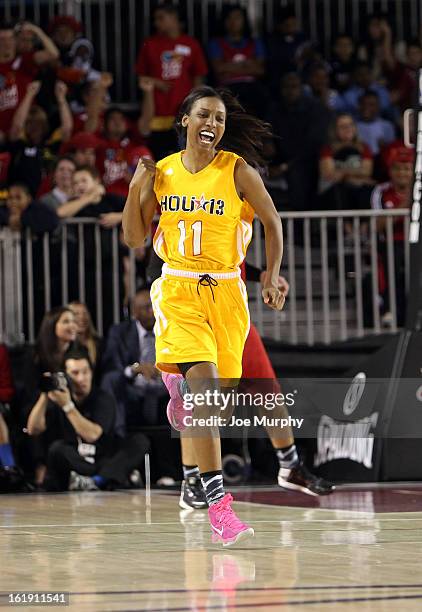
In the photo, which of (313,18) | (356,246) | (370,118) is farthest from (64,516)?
(313,18)

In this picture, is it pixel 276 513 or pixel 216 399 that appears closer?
pixel 216 399

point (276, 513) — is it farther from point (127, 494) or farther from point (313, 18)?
point (313, 18)

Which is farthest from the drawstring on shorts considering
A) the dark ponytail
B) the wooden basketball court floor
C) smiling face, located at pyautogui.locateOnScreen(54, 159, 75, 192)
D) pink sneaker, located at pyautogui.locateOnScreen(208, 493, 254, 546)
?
smiling face, located at pyautogui.locateOnScreen(54, 159, 75, 192)

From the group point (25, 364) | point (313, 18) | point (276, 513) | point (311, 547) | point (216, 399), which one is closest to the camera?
point (311, 547)

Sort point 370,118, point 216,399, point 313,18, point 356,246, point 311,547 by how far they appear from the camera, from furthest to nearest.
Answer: point 313,18 < point 370,118 < point 356,246 < point 216,399 < point 311,547

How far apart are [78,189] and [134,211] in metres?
5.27

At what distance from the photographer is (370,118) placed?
49.0 ft

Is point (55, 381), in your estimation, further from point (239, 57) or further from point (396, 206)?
point (239, 57)

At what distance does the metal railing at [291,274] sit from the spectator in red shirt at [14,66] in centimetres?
277

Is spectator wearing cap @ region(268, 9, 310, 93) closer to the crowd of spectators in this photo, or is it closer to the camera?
the crowd of spectators

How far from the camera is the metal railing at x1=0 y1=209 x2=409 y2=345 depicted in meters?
11.5

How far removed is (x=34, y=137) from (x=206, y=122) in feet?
24.4

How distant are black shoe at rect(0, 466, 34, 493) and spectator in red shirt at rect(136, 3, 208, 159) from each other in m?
5.42

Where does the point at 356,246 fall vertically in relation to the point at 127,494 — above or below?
above
